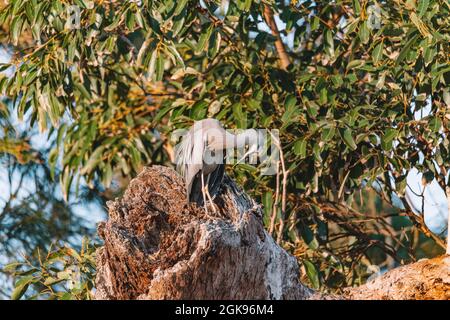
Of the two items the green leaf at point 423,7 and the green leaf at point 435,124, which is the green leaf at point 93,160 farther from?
the green leaf at point 423,7

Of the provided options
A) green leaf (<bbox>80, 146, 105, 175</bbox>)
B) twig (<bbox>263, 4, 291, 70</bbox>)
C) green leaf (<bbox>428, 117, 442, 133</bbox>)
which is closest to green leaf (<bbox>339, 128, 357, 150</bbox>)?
green leaf (<bbox>428, 117, 442, 133</bbox>)

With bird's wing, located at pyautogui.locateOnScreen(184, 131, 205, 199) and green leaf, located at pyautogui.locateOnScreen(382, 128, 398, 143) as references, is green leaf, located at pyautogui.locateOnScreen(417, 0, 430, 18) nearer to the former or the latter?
green leaf, located at pyautogui.locateOnScreen(382, 128, 398, 143)

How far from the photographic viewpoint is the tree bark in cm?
436

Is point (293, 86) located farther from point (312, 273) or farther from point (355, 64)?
point (312, 273)

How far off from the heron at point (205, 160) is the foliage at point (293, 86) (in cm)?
106

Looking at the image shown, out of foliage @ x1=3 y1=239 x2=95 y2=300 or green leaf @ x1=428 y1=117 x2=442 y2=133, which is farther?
green leaf @ x1=428 y1=117 x2=442 y2=133

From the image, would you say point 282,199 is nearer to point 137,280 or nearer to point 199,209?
point 199,209

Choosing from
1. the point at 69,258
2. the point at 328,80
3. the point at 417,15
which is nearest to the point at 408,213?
the point at 328,80

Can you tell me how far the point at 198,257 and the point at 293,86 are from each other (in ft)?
9.53

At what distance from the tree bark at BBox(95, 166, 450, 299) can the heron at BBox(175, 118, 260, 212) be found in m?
0.07

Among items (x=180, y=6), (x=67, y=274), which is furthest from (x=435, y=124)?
(x=67, y=274)

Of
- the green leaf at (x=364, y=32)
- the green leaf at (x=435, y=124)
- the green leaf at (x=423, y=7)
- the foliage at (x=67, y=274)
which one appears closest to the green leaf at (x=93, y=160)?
the foliage at (x=67, y=274)

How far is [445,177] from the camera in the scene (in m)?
Answer: 6.51

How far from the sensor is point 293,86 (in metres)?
7.02
